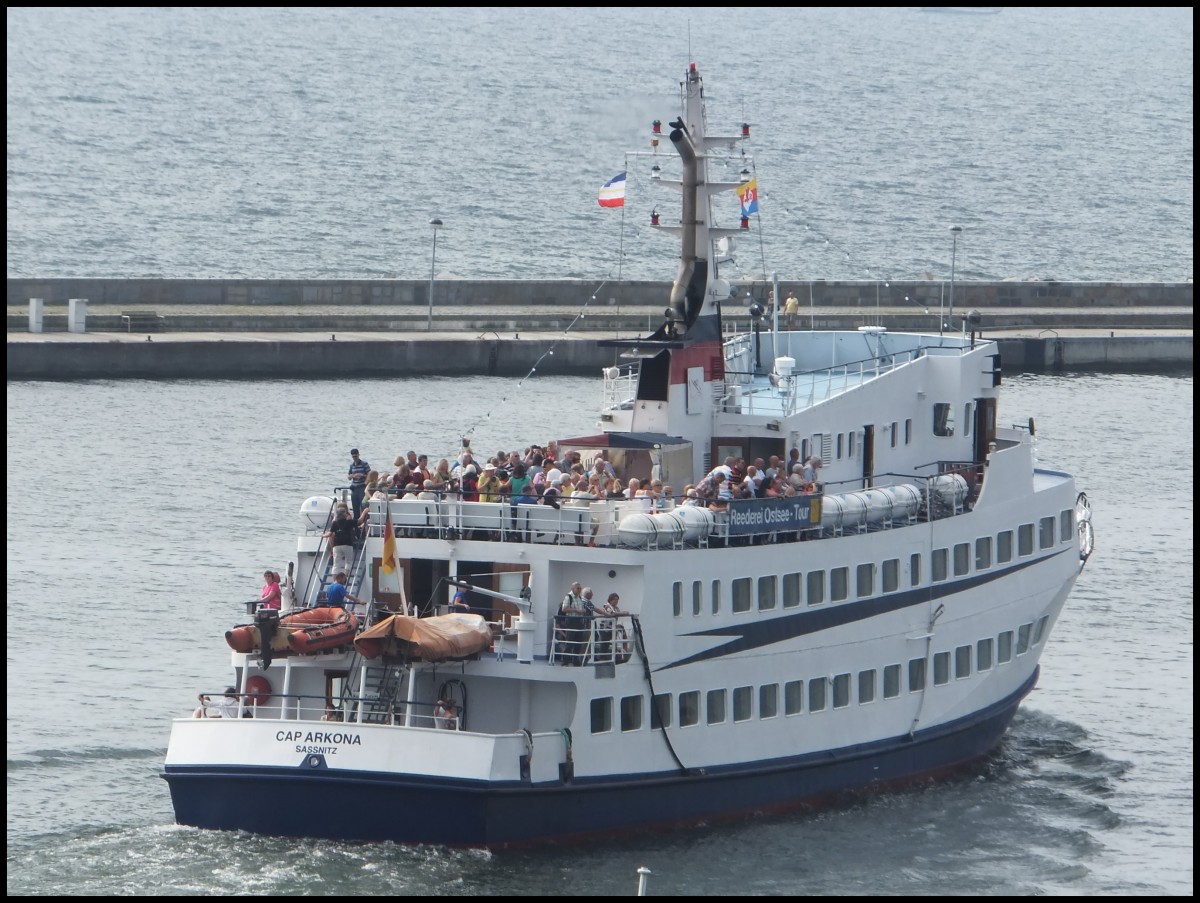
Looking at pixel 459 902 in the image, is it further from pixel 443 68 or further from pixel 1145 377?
pixel 443 68

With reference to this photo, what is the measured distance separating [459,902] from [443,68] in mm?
158273

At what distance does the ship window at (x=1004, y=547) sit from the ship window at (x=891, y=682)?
3.26 meters

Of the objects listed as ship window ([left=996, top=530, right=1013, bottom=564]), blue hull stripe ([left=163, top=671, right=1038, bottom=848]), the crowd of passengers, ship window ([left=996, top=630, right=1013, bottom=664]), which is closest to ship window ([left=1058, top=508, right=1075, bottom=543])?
ship window ([left=996, top=530, right=1013, bottom=564])

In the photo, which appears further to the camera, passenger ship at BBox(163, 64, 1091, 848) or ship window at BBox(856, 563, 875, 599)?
ship window at BBox(856, 563, 875, 599)

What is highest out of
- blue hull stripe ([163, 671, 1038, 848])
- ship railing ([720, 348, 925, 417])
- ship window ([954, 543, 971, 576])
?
ship railing ([720, 348, 925, 417])

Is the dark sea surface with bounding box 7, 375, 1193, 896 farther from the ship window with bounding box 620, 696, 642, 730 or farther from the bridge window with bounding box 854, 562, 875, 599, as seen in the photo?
the bridge window with bounding box 854, 562, 875, 599

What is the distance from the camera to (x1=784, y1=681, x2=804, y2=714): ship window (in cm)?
3434

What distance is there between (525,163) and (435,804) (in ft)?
357

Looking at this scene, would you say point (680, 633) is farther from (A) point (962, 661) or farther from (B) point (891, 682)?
(A) point (962, 661)

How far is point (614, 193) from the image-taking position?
3828cm

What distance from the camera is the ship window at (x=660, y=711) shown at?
32.6 m

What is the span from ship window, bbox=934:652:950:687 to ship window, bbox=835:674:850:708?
2.31 meters

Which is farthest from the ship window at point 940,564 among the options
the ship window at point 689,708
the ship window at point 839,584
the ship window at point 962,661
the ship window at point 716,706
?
the ship window at point 689,708

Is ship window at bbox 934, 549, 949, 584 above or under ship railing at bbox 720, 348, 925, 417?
under
